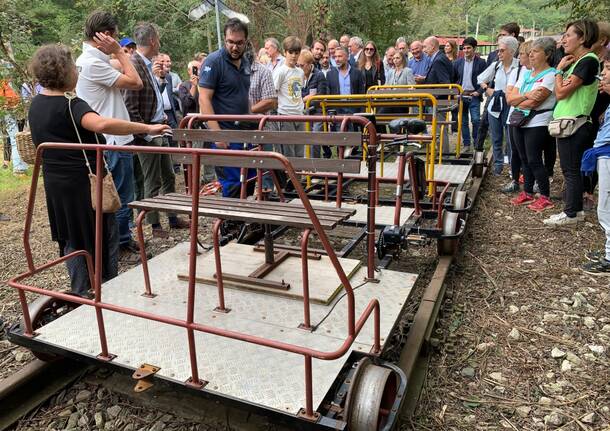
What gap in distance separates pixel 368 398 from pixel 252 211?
54.6 inches

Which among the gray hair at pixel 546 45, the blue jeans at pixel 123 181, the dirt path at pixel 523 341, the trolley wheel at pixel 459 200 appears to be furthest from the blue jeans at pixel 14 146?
the gray hair at pixel 546 45

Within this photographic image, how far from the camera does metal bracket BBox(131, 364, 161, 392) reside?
8.36 ft

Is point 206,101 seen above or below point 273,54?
below

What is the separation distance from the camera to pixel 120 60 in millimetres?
4434

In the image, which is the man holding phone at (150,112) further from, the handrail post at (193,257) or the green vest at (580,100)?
the green vest at (580,100)

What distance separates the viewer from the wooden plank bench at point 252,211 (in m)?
2.94

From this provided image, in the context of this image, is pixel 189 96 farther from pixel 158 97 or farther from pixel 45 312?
pixel 45 312

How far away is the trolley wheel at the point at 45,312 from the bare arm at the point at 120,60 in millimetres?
2040

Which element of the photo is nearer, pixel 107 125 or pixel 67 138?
pixel 107 125

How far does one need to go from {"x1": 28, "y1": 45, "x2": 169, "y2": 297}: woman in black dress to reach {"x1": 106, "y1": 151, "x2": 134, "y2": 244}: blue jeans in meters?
1.13

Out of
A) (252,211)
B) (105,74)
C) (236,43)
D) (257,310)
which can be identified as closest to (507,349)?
(257,310)

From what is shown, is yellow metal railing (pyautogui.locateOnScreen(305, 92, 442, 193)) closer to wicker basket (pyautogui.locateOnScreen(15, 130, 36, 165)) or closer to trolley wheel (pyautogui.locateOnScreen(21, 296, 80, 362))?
trolley wheel (pyautogui.locateOnScreen(21, 296, 80, 362))

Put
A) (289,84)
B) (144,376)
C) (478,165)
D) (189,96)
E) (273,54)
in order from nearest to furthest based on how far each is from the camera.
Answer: (144,376)
(289,84)
(478,165)
(273,54)
(189,96)

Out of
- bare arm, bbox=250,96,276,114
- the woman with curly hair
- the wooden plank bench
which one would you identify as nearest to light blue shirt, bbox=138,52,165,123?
bare arm, bbox=250,96,276,114
